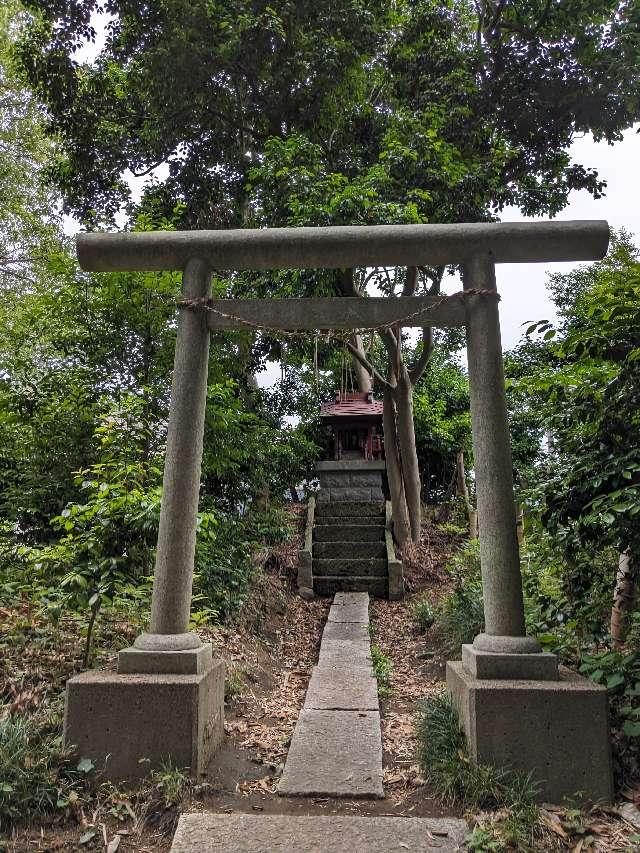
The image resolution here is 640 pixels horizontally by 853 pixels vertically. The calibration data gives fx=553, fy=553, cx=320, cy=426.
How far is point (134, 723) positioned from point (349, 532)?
7.31 m

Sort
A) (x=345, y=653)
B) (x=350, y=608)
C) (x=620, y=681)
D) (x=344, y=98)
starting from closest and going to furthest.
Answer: (x=620, y=681) < (x=345, y=653) < (x=350, y=608) < (x=344, y=98)

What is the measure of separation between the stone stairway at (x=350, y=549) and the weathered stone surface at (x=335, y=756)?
504cm

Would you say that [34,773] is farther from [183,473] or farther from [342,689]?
[342,689]

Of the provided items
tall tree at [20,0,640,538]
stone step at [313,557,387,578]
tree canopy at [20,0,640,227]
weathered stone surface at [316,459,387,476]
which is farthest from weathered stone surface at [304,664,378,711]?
weathered stone surface at [316,459,387,476]

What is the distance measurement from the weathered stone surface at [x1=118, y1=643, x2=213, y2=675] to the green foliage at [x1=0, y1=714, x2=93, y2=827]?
50cm

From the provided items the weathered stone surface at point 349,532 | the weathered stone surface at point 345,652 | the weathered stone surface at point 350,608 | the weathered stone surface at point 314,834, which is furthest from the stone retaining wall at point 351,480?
the weathered stone surface at point 314,834

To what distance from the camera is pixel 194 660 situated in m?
3.27

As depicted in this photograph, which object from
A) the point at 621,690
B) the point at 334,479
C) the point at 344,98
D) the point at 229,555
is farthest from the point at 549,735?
the point at 334,479

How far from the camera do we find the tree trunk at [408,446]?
9.86 metres

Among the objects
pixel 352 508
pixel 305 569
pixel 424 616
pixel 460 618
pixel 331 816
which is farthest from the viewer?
pixel 352 508

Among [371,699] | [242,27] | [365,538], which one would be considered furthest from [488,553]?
[242,27]

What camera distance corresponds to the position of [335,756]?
334cm

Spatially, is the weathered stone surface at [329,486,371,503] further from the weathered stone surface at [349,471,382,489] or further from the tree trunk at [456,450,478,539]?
the tree trunk at [456,450,478,539]

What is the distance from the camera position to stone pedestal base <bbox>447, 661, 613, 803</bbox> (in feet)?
9.45
